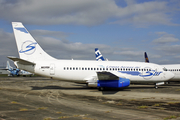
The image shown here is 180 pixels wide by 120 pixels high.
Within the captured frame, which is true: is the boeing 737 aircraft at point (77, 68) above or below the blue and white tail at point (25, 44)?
below

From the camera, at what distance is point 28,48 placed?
60.7 feet

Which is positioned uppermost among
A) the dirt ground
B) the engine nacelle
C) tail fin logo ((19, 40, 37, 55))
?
tail fin logo ((19, 40, 37, 55))

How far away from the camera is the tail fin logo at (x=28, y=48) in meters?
18.4

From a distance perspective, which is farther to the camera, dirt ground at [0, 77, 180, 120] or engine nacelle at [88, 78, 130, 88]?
engine nacelle at [88, 78, 130, 88]

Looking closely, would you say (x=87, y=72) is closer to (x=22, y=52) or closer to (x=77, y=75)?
(x=77, y=75)

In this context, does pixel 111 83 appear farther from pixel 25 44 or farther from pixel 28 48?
pixel 25 44

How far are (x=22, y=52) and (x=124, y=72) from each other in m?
12.1

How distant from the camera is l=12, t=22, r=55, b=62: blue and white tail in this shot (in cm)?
1823

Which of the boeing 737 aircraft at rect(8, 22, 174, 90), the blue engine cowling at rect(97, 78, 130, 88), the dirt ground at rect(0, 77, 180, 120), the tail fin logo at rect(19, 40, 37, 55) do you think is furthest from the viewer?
the tail fin logo at rect(19, 40, 37, 55)

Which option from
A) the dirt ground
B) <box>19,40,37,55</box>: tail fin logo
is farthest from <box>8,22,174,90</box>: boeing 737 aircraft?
the dirt ground

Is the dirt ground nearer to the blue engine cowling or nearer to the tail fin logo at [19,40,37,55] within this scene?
the blue engine cowling

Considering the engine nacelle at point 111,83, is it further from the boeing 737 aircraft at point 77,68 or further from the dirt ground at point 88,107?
the dirt ground at point 88,107

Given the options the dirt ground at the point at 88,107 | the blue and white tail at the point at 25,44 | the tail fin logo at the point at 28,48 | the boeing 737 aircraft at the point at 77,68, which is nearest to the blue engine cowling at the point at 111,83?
the boeing 737 aircraft at the point at 77,68

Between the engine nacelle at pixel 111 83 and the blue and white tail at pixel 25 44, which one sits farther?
the blue and white tail at pixel 25 44
